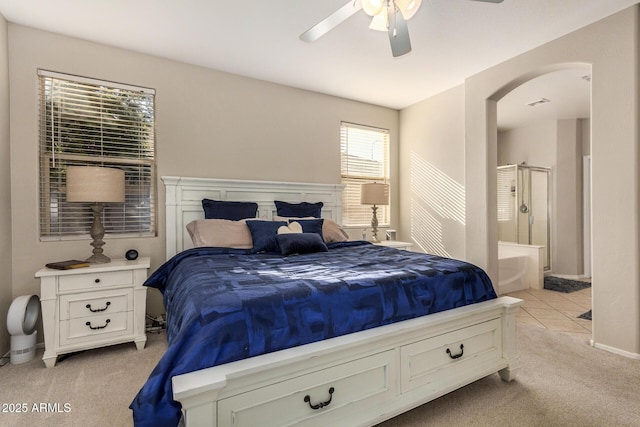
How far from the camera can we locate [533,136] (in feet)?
18.2

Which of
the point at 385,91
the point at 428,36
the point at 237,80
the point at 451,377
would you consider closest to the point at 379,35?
the point at 428,36

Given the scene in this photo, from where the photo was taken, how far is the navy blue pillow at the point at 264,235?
2.66 metres

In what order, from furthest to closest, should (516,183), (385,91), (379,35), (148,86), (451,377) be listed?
1. (516,183)
2. (385,91)
3. (148,86)
4. (379,35)
5. (451,377)

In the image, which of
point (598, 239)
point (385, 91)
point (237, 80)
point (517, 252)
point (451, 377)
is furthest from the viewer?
point (517, 252)

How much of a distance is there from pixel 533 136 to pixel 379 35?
437cm

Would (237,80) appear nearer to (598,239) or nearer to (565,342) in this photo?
(598,239)

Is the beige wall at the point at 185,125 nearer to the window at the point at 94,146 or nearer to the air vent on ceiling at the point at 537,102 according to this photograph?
the window at the point at 94,146

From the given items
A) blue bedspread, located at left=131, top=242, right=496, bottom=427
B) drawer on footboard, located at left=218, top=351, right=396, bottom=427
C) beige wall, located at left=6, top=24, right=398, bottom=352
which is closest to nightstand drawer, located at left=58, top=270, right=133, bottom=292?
beige wall, located at left=6, top=24, right=398, bottom=352

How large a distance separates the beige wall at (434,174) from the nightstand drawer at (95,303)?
350 cm

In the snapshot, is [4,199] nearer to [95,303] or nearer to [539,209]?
[95,303]

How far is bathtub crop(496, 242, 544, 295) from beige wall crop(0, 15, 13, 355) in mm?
5122

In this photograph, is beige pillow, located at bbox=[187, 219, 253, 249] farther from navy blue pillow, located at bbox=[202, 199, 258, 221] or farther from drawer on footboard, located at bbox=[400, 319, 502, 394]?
drawer on footboard, located at bbox=[400, 319, 502, 394]

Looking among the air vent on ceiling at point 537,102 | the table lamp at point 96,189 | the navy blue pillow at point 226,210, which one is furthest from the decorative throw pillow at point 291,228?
the air vent on ceiling at point 537,102

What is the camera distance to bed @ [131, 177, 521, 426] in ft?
3.86
